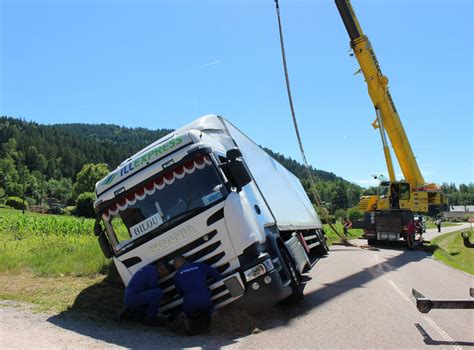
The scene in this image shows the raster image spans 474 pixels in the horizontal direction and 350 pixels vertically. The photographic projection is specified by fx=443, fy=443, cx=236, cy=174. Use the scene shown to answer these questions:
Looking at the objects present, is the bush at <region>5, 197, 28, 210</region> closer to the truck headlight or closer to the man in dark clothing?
the man in dark clothing

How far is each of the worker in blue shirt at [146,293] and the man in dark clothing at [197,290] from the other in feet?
1.31

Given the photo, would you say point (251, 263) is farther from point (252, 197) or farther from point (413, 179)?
point (413, 179)

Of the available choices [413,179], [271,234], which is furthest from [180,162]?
[413,179]

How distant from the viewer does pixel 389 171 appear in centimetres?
2178

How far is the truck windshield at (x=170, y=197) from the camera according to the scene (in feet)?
22.1

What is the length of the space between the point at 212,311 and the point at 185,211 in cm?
151

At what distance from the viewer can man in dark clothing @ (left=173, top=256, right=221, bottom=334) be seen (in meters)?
6.20

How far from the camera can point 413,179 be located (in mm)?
21672

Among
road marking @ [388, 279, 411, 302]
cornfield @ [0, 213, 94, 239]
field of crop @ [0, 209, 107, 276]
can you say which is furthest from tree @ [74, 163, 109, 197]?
road marking @ [388, 279, 411, 302]

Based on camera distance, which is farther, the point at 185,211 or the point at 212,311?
the point at 185,211

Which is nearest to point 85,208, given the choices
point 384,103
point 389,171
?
point 389,171

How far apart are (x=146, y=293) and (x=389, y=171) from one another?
17788mm

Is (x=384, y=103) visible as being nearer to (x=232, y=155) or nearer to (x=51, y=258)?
(x=51, y=258)

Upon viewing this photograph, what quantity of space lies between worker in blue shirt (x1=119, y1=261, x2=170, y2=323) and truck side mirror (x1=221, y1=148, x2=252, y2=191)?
5.70 feet
